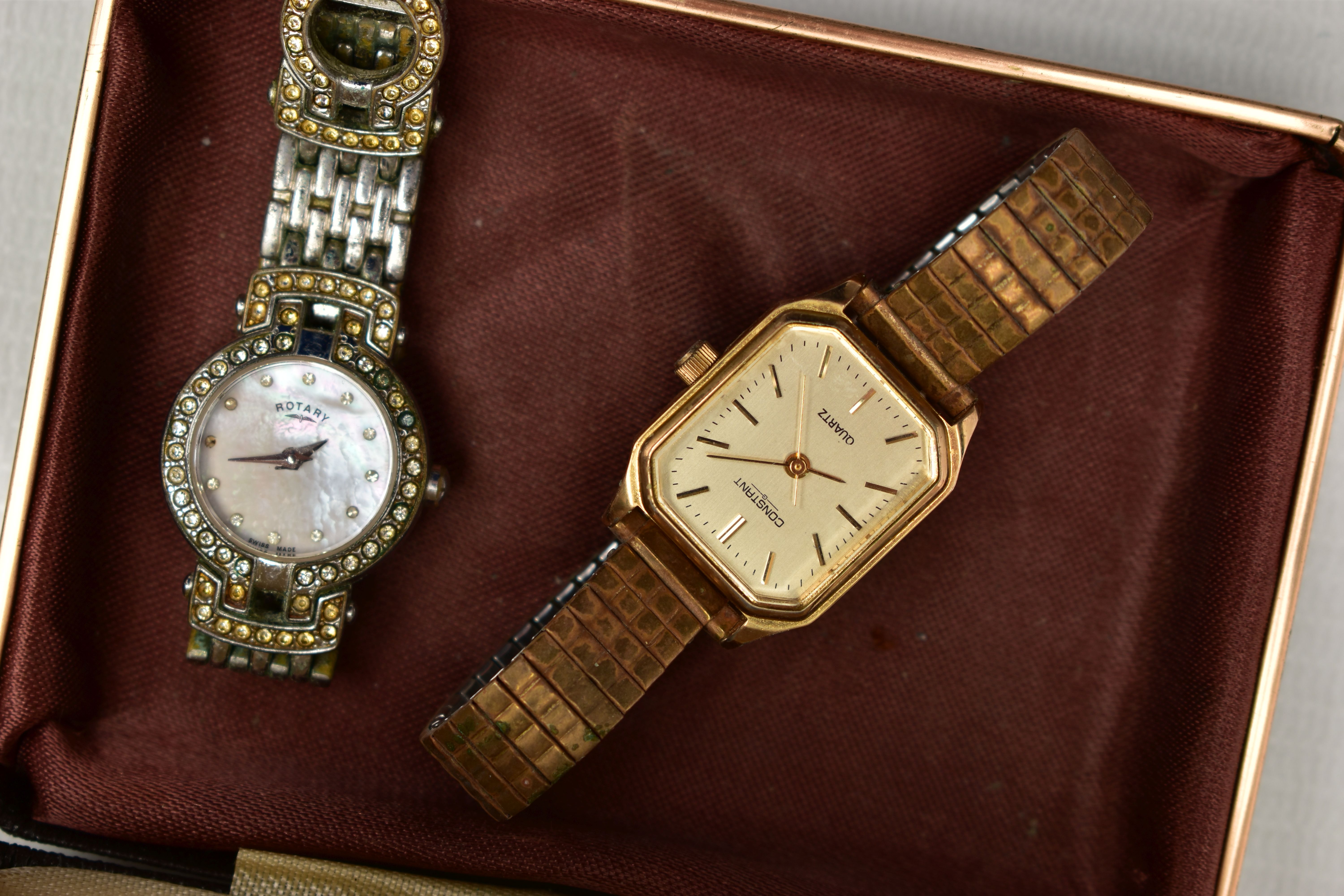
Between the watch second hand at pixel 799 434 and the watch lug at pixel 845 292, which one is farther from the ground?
the watch lug at pixel 845 292

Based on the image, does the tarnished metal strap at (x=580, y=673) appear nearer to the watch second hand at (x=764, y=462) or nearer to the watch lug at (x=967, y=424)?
the watch second hand at (x=764, y=462)

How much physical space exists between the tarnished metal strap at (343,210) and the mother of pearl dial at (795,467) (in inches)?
27.9

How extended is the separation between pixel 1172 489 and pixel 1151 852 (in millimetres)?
787

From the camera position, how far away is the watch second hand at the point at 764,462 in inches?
79.8

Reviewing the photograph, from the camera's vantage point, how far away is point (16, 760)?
217 cm

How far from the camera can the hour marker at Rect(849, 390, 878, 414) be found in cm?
202

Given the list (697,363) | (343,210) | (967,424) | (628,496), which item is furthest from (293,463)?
(967,424)

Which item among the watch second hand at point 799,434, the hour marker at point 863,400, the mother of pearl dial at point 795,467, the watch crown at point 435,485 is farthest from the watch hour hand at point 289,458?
the hour marker at point 863,400

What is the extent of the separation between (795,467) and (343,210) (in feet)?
3.42

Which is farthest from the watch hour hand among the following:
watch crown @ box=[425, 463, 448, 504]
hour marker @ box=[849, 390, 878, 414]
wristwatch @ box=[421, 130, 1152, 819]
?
hour marker @ box=[849, 390, 878, 414]

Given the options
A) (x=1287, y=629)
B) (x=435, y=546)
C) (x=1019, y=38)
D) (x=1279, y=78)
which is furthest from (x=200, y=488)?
(x=1279, y=78)

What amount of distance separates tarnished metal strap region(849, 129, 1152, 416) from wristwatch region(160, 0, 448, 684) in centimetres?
97

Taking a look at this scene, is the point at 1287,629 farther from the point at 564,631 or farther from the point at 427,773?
the point at 427,773

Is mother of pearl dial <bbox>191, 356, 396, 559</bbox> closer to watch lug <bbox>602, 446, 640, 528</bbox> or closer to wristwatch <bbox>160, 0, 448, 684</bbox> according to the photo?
wristwatch <bbox>160, 0, 448, 684</bbox>
